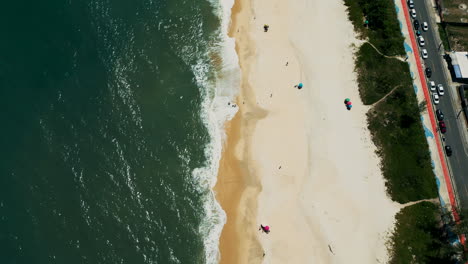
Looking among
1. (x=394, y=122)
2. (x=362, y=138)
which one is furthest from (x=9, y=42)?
(x=394, y=122)

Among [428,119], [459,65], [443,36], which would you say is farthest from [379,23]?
[428,119]

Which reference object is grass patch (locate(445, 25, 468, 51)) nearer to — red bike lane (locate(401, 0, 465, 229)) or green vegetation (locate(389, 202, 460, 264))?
red bike lane (locate(401, 0, 465, 229))

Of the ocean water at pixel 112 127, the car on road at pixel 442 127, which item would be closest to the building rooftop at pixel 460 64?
the car on road at pixel 442 127

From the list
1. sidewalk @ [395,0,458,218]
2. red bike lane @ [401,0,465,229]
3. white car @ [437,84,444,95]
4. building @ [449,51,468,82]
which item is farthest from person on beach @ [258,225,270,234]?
building @ [449,51,468,82]

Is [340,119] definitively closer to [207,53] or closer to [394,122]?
[394,122]

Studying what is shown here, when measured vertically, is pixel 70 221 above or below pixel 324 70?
below

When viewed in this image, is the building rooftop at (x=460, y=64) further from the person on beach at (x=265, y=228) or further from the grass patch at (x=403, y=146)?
the person on beach at (x=265, y=228)
